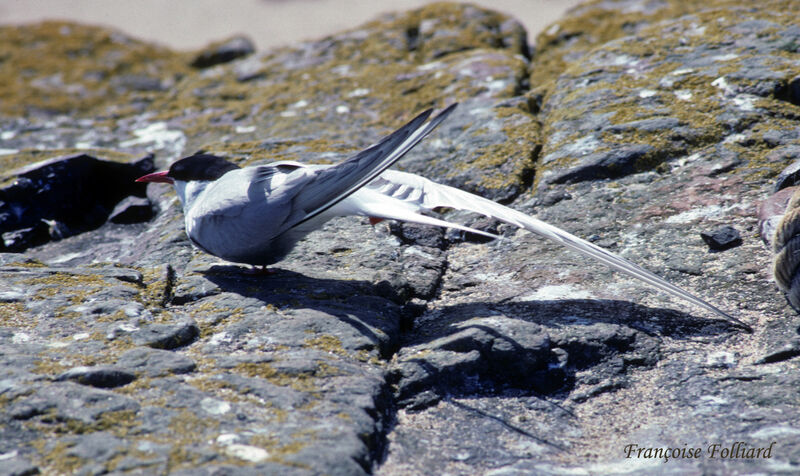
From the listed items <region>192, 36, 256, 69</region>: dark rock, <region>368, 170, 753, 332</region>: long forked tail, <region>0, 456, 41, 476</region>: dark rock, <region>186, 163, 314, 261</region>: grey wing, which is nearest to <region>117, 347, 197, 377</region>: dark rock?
<region>0, 456, 41, 476</region>: dark rock

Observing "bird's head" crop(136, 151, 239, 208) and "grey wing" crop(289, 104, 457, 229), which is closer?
"grey wing" crop(289, 104, 457, 229)

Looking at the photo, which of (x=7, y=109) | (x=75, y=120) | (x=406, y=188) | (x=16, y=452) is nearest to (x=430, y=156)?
(x=406, y=188)

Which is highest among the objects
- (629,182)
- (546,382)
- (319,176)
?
(319,176)

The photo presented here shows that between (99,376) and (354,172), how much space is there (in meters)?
1.14

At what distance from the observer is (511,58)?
4816 millimetres

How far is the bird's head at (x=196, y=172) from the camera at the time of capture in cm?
335

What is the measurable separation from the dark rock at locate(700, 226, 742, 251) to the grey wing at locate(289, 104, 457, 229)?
1.16 meters

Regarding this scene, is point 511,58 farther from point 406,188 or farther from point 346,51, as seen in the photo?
point 406,188

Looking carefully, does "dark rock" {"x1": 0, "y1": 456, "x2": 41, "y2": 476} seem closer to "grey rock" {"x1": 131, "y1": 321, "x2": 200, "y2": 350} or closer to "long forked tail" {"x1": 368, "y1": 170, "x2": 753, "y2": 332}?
"grey rock" {"x1": 131, "y1": 321, "x2": 200, "y2": 350}

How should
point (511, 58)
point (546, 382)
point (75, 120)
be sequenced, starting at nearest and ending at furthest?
point (546, 382)
point (511, 58)
point (75, 120)

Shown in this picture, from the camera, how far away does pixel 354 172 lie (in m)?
2.59

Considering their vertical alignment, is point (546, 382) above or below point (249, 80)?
below

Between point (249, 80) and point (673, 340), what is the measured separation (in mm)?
4122

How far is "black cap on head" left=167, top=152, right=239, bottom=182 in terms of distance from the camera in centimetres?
335
